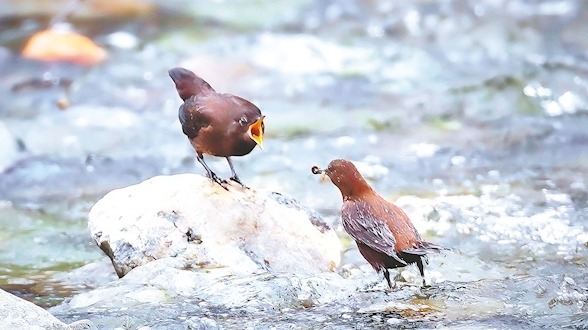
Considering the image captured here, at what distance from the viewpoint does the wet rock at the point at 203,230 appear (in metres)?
5.12

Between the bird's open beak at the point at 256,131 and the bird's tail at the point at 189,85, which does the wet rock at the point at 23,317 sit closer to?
the bird's open beak at the point at 256,131

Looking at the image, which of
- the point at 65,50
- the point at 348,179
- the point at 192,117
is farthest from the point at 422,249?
the point at 65,50

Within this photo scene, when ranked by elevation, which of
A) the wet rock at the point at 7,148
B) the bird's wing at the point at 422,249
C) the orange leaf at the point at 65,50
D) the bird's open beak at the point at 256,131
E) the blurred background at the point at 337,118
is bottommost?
the orange leaf at the point at 65,50

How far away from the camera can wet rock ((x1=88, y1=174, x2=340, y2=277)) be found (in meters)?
5.12

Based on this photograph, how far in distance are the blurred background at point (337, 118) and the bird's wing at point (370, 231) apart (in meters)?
0.48

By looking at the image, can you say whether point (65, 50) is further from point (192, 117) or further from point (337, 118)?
point (192, 117)

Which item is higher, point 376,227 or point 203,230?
point 376,227

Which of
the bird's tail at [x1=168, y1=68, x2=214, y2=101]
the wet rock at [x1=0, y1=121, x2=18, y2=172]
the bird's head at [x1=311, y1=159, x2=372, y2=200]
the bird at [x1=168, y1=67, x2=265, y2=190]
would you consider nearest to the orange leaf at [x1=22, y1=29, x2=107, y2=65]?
the wet rock at [x1=0, y1=121, x2=18, y2=172]

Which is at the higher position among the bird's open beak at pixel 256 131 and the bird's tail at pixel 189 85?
the bird's open beak at pixel 256 131

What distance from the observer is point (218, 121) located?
16.3 feet

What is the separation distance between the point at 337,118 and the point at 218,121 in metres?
5.10

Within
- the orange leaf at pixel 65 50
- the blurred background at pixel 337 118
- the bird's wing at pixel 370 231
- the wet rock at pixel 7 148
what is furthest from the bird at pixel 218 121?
the orange leaf at pixel 65 50

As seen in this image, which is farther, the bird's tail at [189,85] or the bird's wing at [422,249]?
the bird's tail at [189,85]

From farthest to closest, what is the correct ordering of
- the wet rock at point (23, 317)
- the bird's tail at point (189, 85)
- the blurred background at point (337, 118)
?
1. the blurred background at point (337, 118)
2. the bird's tail at point (189, 85)
3. the wet rock at point (23, 317)
